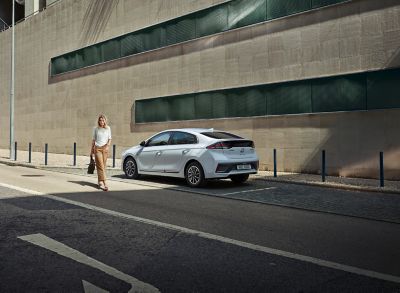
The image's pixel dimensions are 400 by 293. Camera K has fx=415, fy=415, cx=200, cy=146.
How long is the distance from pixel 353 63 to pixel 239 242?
1066 centimetres

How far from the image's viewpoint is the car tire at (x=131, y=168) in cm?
1262

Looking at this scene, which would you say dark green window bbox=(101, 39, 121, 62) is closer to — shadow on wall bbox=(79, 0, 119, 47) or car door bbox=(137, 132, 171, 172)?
shadow on wall bbox=(79, 0, 119, 47)

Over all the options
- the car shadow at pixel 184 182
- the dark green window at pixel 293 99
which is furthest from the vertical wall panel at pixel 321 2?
the car shadow at pixel 184 182

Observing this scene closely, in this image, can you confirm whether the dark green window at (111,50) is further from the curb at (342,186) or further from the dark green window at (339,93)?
the curb at (342,186)

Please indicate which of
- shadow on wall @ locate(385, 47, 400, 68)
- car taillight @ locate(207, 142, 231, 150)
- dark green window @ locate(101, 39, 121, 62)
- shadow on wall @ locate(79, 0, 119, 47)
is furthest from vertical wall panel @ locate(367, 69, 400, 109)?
shadow on wall @ locate(79, 0, 119, 47)

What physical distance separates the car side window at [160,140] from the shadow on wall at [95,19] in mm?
14117

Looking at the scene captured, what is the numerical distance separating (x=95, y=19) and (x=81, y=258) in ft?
75.7

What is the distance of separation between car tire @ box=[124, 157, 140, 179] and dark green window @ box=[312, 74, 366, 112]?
6776mm

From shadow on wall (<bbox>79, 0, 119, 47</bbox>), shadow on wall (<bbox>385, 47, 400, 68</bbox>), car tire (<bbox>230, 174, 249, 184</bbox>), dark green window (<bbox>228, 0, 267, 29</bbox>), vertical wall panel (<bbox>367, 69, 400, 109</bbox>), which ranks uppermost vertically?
shadow on wall (<bbox>79, 0, 119, 47</bbox>)

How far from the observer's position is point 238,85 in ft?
56.7

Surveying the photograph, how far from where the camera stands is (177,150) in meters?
11.3

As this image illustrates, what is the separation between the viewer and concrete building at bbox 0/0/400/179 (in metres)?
13.6

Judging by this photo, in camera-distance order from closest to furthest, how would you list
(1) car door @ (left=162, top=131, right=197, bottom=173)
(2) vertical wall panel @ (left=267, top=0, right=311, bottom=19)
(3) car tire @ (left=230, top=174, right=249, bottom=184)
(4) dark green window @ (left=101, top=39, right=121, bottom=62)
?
(1) car door @ (left=162, top=131, right=197, bottom=173)
(3) car tire @ (left=230, top=174, right=249, bottom=184)
(2) vertical wall panel @ (left=267, top=0, right=311, bottom=19)
(4) dark green window @ (left=101, top=39, right=121, bottom=62)

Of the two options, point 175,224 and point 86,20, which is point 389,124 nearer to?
point 175,224
